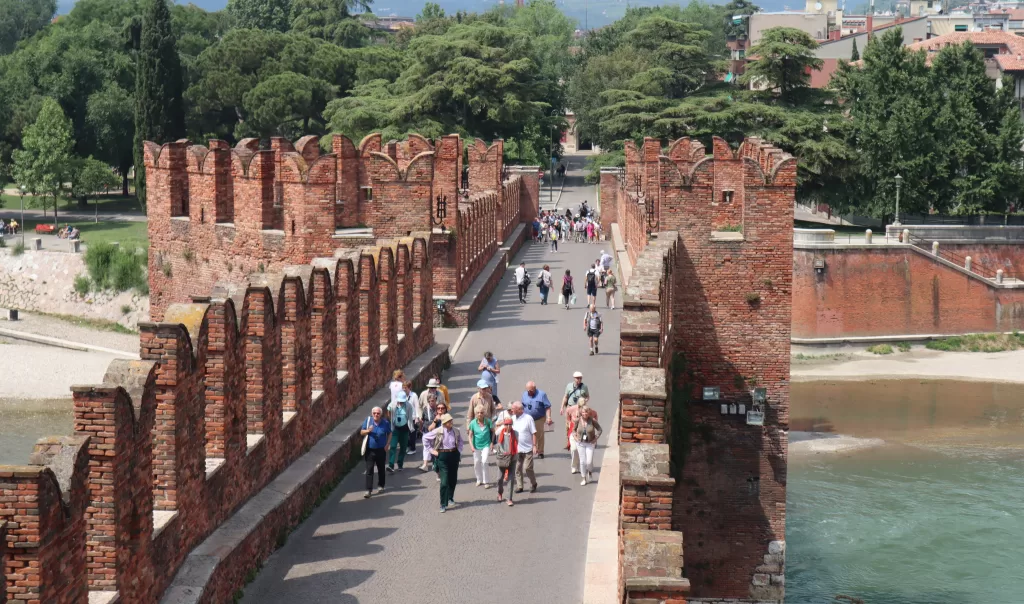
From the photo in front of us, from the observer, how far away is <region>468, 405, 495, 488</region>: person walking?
17.6 metres

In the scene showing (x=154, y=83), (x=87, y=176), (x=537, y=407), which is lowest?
(x=537, y=407)

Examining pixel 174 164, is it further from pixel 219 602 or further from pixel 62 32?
pixel 62 32

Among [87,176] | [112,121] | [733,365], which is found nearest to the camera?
[733,365]

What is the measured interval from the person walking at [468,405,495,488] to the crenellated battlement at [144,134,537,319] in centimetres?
1049

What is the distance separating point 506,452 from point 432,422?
1.95 m

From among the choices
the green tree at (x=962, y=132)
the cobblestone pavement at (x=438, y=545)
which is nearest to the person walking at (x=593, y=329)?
the cobblestone pavement at (x=438, y=545)

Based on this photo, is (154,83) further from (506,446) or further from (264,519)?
(264,519)

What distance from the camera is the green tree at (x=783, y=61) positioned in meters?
63.6

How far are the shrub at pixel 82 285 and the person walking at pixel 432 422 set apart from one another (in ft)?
123

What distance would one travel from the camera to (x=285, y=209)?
31.4m

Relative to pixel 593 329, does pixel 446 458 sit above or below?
below

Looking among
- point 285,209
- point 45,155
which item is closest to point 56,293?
point 45,155

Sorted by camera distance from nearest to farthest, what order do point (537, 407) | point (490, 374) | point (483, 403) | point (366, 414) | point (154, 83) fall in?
point (483, 403) < point (537, 407) < point (366, 414) < point (490, 374) < point (154, 83)

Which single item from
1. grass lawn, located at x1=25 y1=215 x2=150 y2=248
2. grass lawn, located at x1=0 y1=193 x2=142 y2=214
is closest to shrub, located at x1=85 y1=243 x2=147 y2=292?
grass lawn, located at x1=25 y1=215 x2=150 y2=248
